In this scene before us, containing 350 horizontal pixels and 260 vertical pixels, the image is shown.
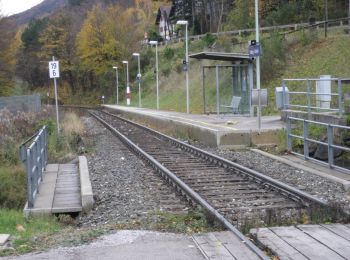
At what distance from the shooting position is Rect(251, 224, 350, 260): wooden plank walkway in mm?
6195

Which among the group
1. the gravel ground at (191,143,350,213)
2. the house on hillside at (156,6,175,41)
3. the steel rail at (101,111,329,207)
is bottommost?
the gravel ground at (191,143,350,213)

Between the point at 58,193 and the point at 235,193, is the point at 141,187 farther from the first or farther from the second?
the point at 235,193

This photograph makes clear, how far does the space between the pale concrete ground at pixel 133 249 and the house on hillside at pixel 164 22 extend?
107m

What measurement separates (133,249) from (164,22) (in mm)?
118950

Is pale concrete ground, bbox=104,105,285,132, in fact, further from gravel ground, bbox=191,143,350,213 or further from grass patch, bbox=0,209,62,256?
grass patch, bbox=0,209,62,256

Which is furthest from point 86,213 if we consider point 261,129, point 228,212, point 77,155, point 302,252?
point 261,129

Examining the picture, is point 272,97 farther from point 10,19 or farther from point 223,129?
point 10,19

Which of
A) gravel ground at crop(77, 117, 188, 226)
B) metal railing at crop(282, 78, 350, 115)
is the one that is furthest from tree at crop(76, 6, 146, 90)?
gravel ground at crop(77, 117, 188, 226)

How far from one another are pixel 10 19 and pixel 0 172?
4796cm

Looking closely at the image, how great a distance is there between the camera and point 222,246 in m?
6.65

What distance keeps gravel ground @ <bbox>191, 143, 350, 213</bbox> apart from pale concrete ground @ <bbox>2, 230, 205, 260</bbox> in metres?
2.98

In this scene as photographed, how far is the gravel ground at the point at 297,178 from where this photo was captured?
32.8 feet

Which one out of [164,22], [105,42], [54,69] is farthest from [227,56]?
[164,22]

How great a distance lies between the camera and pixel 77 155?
18250 millimetres
